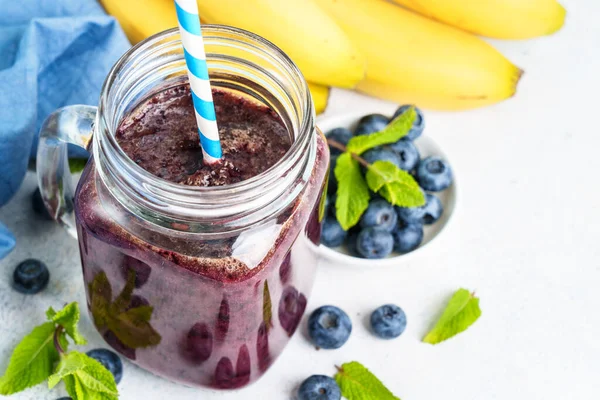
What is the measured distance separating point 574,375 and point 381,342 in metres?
0.29

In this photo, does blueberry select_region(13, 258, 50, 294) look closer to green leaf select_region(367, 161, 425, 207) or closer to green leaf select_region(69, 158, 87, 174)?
green leaf select_region(69, 158, 87, 174)

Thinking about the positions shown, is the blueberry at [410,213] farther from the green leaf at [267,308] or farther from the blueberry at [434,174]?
the green leaf at [267,308]

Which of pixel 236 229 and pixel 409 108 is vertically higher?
pixel 236 229

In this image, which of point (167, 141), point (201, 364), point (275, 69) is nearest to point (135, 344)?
point (201, 364)

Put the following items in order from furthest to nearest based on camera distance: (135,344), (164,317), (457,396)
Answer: (457,396), (135,344), (164,317)

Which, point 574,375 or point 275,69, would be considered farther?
point 574,375

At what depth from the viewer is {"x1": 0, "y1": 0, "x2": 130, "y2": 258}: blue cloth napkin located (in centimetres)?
113

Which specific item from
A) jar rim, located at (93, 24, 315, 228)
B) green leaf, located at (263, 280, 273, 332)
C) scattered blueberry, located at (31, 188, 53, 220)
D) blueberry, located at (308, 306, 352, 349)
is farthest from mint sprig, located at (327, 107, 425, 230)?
scattered blueberry, located at (31, 188, 53, 220)

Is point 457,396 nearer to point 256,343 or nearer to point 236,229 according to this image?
point 256,343

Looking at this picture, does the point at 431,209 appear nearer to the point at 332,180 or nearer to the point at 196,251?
the point at 332,180

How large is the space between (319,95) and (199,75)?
63cm

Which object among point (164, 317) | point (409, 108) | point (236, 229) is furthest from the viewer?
point (409, 108)

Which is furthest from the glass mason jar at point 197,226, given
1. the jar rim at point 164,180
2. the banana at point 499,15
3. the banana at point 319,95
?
the banana at point 499,15

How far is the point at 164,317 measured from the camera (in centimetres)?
89
